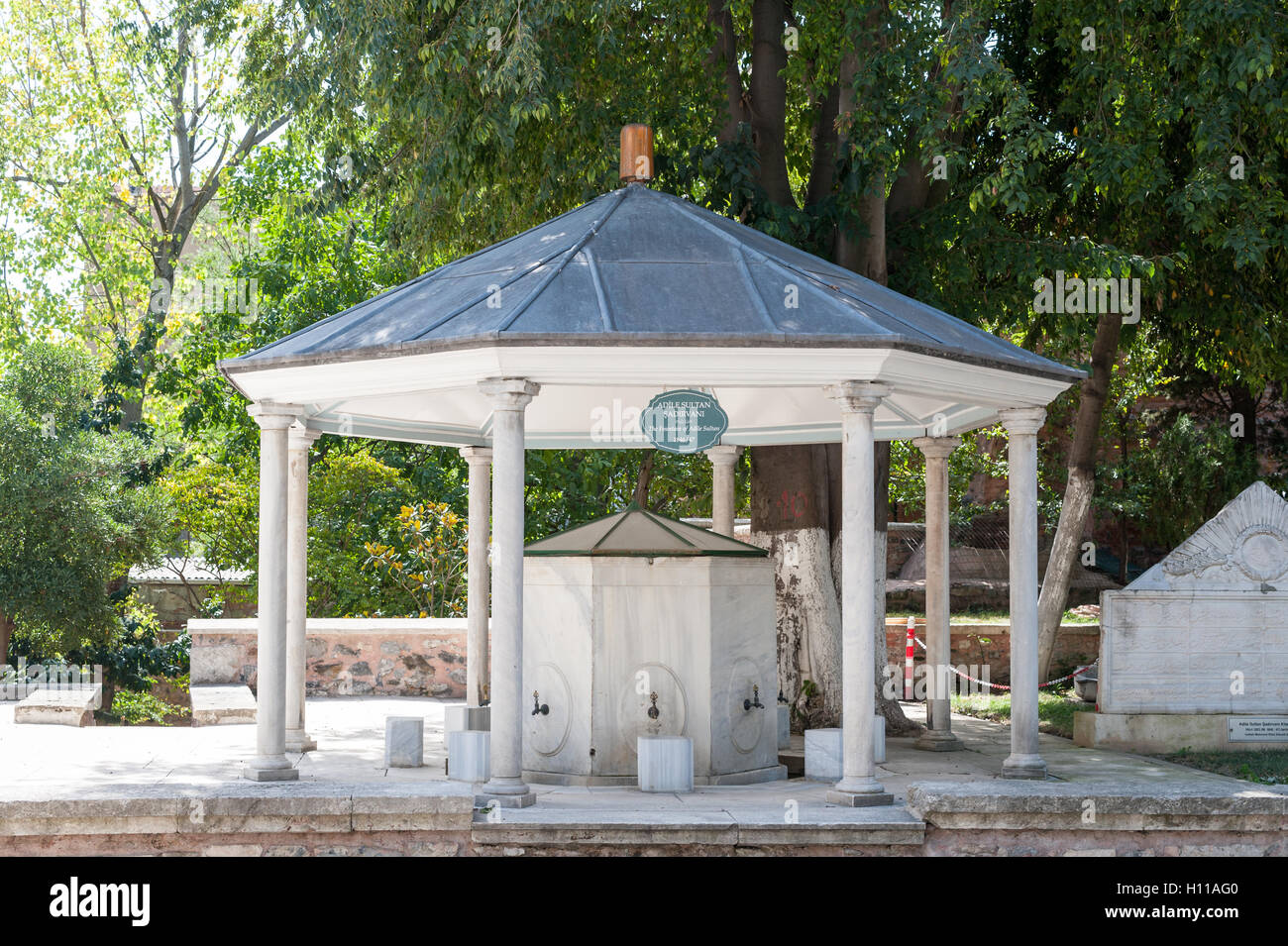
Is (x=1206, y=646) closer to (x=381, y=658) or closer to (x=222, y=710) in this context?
(x=381, y=658)

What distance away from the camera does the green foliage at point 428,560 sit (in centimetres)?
1831

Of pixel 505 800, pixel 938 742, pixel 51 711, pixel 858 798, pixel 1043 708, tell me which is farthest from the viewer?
pixel 1043 708

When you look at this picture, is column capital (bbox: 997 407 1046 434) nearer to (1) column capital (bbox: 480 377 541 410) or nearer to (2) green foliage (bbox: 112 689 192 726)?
(1) column capital (bbox: 480 377 541 410)

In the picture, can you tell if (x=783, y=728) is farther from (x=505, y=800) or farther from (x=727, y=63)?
(x=727, y=63)

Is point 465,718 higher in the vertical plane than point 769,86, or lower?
lower

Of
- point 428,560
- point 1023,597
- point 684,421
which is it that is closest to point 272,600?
point 684,421

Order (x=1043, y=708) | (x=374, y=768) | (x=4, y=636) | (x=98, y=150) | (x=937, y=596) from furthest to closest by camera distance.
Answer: (x=98, y=150), (x=4, y=636), (x=1043, y=708), (x=937, y=596), (x=374, y=768)

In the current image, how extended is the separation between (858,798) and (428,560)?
1116 centimetres

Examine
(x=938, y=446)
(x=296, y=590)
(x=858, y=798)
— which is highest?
(x=938, y=446)

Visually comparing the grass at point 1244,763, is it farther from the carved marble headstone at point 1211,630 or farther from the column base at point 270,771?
the column base at point 270,771

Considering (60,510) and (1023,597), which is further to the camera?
(60,510)

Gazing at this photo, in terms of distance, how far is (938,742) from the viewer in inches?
460

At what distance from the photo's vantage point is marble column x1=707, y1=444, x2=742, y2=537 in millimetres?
12953

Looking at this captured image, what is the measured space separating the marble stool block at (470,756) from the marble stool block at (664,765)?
117 centimetres
